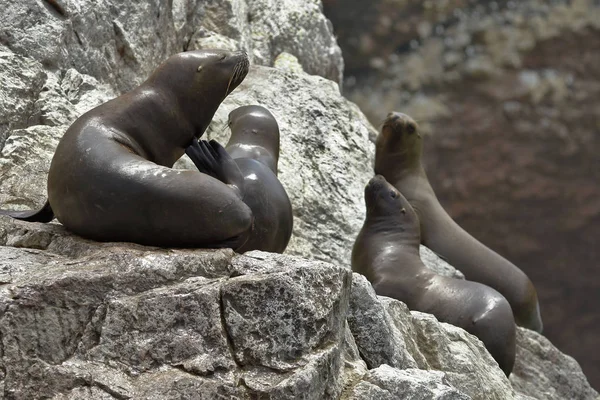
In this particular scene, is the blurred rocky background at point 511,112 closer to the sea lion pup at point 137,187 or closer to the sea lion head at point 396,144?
the sea lion head at point 396,144

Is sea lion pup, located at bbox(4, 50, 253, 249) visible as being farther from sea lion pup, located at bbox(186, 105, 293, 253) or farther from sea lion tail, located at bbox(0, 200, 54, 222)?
sea lion pup, located at bbox(186, 105, 293, 253)

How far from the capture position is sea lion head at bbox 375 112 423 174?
9.53 m

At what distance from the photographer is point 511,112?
17.9m

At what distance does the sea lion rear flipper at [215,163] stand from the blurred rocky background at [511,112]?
40.3ft

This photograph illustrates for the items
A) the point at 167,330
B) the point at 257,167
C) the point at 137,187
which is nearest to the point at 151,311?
the point at 167,330

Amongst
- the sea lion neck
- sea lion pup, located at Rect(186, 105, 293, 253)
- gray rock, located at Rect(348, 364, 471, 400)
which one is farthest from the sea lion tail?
the sea lion neck

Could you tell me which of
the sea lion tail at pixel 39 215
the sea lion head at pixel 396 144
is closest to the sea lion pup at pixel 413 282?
the sea lion head at pixel 396 144

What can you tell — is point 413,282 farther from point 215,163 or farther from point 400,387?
point 400,387

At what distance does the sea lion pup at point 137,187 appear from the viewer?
4758 millimetres

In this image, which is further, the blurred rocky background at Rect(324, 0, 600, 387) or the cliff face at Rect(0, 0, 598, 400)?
the blurred rocky background at Rect(324, 0, 600, 387)

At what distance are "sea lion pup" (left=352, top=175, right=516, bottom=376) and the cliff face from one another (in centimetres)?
34

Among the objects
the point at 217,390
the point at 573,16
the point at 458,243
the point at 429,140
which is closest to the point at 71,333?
the point at 217,390

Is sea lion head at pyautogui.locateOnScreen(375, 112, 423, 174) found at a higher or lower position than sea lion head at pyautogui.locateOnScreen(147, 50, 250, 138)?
lower

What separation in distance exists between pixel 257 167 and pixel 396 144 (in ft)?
12.1
